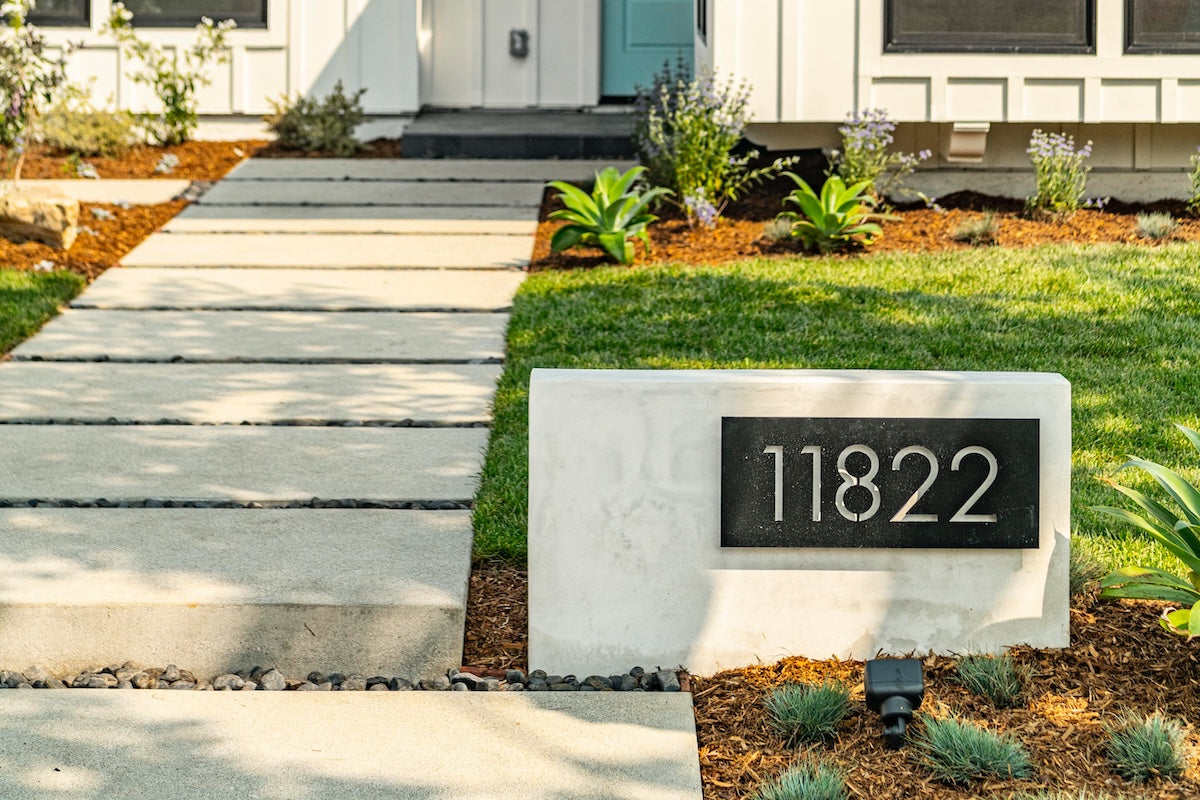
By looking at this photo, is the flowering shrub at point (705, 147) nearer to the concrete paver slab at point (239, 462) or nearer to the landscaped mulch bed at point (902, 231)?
the landscaped mulch bed at point (902, 231)

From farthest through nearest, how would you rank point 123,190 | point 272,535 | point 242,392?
point 123,190 → point 242,392 → point 272,535

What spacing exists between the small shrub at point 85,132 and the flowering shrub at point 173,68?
11.9 inches

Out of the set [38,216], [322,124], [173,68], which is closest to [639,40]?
[322,124]

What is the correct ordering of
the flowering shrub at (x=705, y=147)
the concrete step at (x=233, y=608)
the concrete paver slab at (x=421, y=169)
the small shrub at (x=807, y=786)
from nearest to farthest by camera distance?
the small shrub at (x=807, y=786)
the concrete step at (x=233, y=608)
the flowering shrub at (x=705, y=147)
the concrete paver slab at (x=421, y=169)

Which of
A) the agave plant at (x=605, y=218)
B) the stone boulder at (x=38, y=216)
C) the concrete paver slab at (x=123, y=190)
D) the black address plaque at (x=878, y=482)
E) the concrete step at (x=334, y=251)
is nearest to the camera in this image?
the black address plaque at (x=878, y=482)

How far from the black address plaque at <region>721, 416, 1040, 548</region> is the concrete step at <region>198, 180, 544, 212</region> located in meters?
5.79

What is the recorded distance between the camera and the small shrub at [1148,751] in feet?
9.40

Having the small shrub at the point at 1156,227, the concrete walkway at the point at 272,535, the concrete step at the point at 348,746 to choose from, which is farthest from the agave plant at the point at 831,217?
the concrete step at the point at 348,746

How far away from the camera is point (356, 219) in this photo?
28.9 feet

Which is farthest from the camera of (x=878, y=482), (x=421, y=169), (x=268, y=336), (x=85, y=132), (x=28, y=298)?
(x=85, y=132)

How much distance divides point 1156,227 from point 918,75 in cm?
158

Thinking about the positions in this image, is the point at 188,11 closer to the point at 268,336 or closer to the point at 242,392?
the point at 268,336

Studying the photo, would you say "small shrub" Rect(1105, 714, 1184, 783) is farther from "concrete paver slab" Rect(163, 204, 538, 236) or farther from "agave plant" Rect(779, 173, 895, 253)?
"concrete paver slab" Rect(163, 204, 538, 236)

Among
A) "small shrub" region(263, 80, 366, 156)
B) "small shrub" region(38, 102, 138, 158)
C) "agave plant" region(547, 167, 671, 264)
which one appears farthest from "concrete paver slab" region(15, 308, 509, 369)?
"small shrub" region(263, 80, 366, 156)
